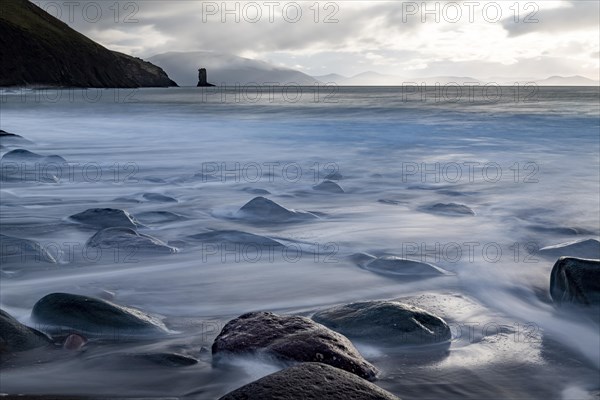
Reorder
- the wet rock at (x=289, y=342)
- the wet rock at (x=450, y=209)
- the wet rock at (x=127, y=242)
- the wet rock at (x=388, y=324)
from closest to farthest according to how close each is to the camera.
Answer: the wet rock at (x=289, y=342) → the wet rock at (x=388, y=324) → the wet rock at (x=127, y=242) → the wet rock at (x=450, y=209)

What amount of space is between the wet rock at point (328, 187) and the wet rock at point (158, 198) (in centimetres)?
222

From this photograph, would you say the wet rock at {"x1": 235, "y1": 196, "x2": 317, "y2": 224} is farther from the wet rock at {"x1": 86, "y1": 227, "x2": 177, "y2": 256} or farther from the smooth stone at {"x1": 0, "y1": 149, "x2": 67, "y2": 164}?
the smooth stone at {"x1": 0, "y1": 149, "x2": 67, "y2": 164}

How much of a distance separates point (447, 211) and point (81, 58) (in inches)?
3839

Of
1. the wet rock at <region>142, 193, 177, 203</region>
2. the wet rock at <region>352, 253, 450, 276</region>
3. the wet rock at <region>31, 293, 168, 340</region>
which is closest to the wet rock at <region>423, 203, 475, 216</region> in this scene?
the wet rock at <region>352, 253, 450, 276</region>

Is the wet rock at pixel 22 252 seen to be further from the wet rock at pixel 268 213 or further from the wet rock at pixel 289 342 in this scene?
the wet rock at pixel 289 342

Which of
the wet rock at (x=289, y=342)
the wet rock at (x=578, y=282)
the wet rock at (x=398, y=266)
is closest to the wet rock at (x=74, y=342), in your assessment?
the wet rock at (x=289, y=342)

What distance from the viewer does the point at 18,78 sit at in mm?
81500

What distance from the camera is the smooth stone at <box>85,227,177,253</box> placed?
234 inches

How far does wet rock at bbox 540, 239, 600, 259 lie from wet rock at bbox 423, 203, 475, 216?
2159 millimetres

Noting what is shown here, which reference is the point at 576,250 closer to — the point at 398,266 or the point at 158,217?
the point at 398,266

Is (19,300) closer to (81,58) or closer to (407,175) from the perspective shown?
(407,175)

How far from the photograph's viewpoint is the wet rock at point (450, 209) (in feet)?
28.1

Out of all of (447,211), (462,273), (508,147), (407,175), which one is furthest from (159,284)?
(508,147)

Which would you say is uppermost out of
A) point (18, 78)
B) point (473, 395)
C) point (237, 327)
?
point (18, 78)
